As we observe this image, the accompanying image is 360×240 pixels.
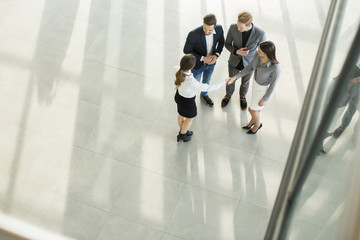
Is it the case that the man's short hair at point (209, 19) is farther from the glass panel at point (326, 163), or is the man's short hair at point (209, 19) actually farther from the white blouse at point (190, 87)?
the glass panel at point (326, 163)

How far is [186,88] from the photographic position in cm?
485

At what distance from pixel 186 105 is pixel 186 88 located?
1.01 feet

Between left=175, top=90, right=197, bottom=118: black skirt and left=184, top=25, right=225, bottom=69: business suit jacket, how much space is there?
0.66 metres

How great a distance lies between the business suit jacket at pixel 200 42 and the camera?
5.17m

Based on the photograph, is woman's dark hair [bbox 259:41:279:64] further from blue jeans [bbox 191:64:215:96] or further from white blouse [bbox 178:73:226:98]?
blue jeans [bbox 191:64:215:96]

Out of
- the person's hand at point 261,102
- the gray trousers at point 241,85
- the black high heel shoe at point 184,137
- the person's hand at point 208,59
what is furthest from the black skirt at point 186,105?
the gray trousers at point 241,85

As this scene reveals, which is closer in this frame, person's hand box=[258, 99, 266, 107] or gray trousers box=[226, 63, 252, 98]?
person's hand box=[258, 99, 266, 107]

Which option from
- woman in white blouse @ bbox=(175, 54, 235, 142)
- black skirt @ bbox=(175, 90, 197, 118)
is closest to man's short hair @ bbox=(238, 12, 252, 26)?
woman in white blouse @ bbox=(175, 54, 235, 142)

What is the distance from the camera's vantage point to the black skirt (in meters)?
5.04

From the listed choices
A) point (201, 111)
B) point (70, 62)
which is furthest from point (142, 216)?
point (70, 62)

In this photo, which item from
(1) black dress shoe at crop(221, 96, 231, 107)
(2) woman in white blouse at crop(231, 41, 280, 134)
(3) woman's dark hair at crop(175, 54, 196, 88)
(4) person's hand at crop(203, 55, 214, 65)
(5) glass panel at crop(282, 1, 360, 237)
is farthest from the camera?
(1) black dress shoe at crop(221, 96, 231, 107)

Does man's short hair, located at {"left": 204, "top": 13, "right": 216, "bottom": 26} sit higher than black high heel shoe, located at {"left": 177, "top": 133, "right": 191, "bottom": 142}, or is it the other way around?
man's short hair, located at {"left": 204, "top": 13, "right": 216, "bottom": 26}

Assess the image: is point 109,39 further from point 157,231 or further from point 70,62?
point 157,231

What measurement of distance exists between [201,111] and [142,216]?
1.78m
